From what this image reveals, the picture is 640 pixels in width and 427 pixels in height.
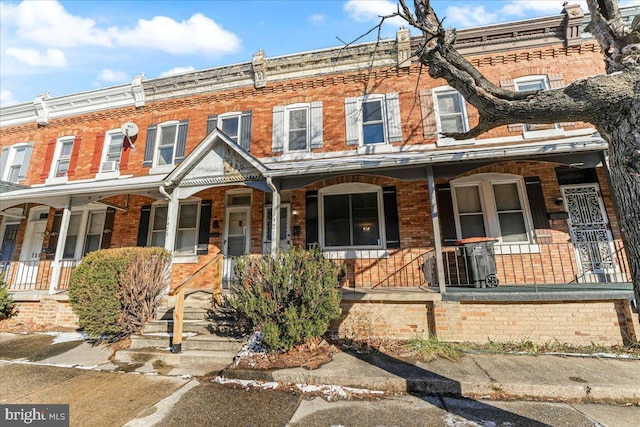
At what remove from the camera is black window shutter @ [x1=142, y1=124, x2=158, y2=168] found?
33.0ft

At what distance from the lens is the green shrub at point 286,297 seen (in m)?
4.85

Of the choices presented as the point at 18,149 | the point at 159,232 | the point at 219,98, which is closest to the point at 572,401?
the point at 159,232

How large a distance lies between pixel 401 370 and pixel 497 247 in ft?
15.8

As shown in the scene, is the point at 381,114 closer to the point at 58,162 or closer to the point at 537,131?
the point at 537,131

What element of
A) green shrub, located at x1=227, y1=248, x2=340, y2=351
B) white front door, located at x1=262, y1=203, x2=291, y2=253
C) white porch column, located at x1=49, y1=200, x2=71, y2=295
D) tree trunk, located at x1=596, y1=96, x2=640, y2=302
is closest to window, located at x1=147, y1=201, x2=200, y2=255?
white porch column, located at x1=49, y1=200, x2=71, y2=295

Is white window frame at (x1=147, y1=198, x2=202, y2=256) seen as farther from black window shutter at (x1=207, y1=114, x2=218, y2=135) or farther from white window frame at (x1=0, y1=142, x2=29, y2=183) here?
white window frame at (x1=0, y1=142, x2=29, y2=183)

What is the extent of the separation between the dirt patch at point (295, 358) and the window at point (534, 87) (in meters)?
7.94

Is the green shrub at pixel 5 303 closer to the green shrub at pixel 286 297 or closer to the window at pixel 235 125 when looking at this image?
the window at pixel 235 125

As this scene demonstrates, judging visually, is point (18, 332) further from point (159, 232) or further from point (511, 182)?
point (511, 182)

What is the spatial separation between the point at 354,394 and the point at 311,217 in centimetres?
521

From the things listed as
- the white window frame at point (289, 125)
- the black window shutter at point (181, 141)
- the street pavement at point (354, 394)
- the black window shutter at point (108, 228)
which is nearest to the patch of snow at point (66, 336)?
the street pavement at point (354, 394)

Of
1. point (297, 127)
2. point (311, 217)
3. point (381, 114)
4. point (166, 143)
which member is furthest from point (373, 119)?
point (166, 143)

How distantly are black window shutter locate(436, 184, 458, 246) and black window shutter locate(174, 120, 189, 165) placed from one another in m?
8.40

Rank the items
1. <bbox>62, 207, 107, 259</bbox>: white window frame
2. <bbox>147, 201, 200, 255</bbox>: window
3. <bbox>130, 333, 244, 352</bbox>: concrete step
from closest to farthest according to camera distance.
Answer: <bbox>130, 333, 244, 352</bbox>: concrete step → <bbox>147, 201, 200, 255</bbox>: window → <bbox>62, 207, 107, 259</bbox>: white window frame
